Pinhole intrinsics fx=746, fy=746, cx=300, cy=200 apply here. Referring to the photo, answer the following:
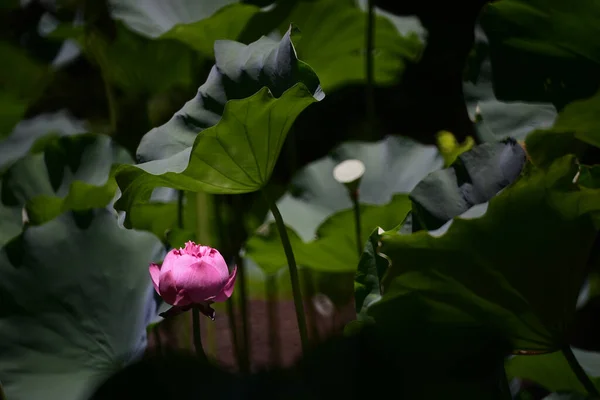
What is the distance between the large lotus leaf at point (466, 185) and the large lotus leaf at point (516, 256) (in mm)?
52

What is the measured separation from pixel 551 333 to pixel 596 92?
0.35 metres

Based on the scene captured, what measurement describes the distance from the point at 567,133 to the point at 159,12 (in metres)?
0.76

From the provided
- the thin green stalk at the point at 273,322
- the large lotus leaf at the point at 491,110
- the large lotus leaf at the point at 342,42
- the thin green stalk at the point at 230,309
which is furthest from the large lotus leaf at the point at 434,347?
the thin green stalk at the point at 273,322

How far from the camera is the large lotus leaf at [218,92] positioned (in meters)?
0.71

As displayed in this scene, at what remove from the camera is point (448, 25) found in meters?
2.31

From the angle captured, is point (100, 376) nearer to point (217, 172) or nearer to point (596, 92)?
point (217, 172)

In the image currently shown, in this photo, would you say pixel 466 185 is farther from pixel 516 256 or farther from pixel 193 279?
pixel 193 279

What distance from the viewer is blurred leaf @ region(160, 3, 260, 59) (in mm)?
1023

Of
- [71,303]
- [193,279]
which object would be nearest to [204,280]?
[193,279]

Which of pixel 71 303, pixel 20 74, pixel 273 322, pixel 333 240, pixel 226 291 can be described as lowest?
pixel 273 322

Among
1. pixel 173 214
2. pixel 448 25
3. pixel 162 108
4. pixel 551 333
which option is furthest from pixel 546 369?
pixel 448 25

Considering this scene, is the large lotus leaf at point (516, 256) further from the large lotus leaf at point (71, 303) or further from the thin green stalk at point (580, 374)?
the large lotus leaf at point (71, 303)

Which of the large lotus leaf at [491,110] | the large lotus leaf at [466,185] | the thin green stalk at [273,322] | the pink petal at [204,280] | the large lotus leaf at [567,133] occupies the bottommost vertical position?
the thin green stalk at [273,322]

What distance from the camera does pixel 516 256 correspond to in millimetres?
589
